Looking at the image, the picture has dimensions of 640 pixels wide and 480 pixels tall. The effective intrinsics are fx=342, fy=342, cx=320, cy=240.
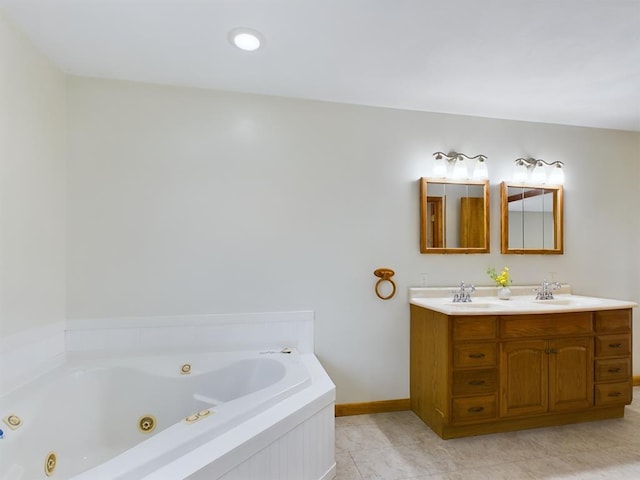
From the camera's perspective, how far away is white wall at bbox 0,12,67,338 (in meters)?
1.68

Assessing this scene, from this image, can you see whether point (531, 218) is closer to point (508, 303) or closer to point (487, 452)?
point (508, 303)

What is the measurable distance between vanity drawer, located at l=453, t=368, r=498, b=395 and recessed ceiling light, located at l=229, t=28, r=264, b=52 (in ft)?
7.60

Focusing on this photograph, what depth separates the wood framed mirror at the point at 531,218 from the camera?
290 cm

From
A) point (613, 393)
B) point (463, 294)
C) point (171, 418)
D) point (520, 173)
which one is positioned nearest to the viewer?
point (171, 418)

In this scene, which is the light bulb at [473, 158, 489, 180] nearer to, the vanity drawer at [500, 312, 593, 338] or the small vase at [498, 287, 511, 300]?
the small vase at [498, 287, 511, 300]

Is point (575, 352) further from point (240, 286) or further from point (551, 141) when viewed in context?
point (240, 286)

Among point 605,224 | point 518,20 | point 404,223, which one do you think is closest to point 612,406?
point 605,224

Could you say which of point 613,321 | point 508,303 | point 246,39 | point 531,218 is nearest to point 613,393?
point 613,321

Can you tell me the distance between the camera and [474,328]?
224cm

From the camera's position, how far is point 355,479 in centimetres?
183

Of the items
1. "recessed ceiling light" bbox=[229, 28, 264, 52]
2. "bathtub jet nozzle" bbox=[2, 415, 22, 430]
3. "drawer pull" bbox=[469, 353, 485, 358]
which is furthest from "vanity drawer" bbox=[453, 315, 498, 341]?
"bathtub jet nozzle" bbox=[2, 415, 22, 430]

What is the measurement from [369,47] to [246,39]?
2.24ft

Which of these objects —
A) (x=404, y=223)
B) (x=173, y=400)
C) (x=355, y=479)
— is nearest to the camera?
(x=355, y=479)

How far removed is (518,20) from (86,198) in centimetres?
272
